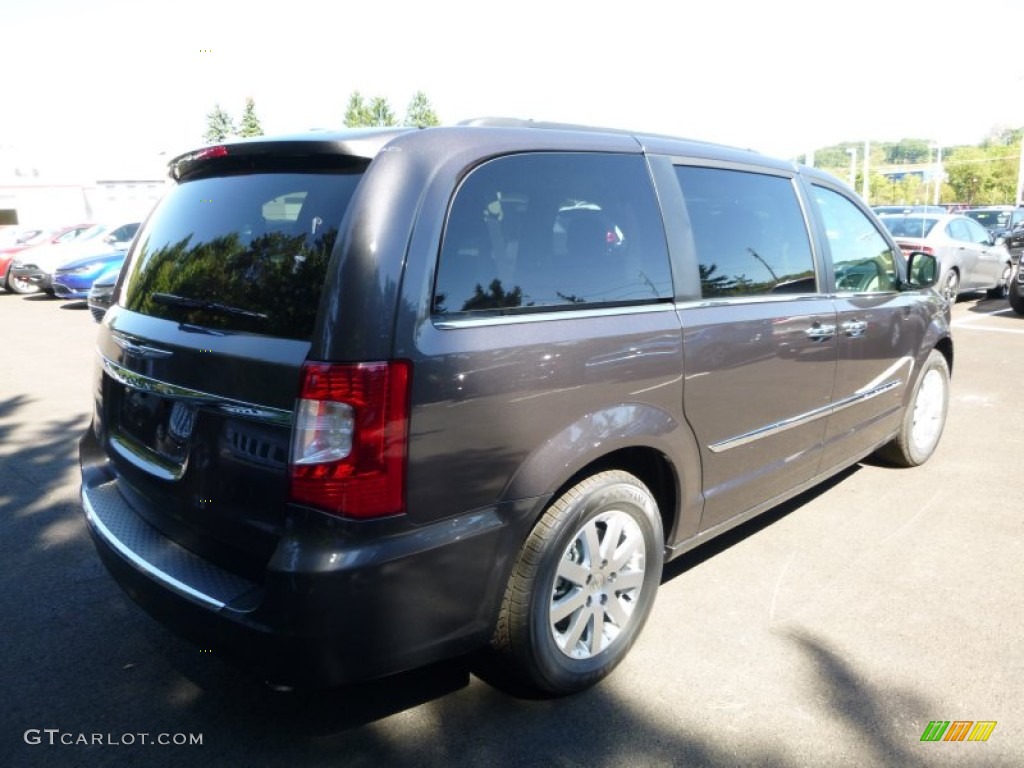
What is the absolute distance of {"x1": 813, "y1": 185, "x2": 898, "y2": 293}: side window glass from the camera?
159 inches

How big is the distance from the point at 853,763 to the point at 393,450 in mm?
1687

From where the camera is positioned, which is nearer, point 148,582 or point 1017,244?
point 148,582

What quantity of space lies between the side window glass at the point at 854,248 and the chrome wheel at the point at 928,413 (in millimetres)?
933

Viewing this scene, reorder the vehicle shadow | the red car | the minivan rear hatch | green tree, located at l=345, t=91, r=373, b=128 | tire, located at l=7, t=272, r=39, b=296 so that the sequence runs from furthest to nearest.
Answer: green tree, located at l=345, t=91, r=373, b=128, the red car, tire, located at l=7, t=272, r=39, b=296, the vehicle shadow, the minivan rear hatch

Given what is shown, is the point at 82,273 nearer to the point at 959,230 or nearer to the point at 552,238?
the point at 552,238

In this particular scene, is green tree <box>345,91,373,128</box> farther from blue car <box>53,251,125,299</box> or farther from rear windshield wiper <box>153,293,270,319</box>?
rear windshield wiper <box>153,293,270,319</box>

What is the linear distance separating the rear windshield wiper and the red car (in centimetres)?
1769

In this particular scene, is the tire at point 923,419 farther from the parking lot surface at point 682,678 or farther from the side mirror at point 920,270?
the parking lot surface at point 682,678

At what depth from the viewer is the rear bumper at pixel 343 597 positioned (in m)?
2.11

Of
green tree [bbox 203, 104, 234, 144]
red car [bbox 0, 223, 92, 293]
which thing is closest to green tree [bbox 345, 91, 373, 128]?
green tree [bbox 203, 104, 234, 144]

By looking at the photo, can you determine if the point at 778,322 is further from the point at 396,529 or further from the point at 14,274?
the point at 14,274

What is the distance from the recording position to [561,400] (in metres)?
2.48

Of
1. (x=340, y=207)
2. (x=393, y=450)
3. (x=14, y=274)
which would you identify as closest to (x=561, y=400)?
(x=393, y=450)

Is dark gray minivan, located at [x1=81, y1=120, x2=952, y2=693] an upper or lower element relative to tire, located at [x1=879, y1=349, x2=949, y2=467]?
upper
